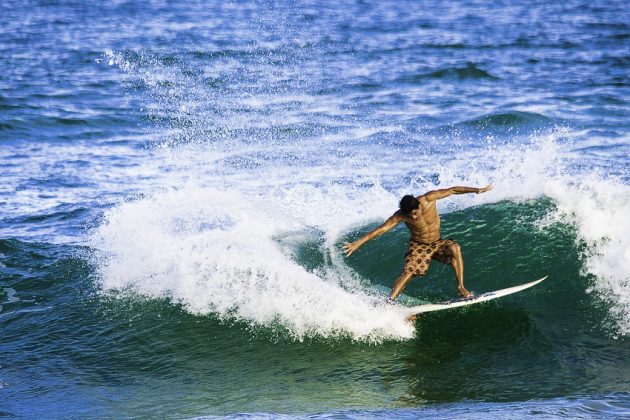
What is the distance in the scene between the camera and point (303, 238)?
45.7 feet

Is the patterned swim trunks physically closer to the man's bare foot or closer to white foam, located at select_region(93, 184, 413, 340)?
the man's bare foot

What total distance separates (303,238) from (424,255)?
12.4 feet

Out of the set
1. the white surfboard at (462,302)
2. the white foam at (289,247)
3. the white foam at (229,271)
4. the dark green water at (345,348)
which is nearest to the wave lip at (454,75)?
the white foam at (289,247)

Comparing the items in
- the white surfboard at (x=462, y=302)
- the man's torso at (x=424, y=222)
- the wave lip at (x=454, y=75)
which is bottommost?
the wave lip at (x=454, y=75)

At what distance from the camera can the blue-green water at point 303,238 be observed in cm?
961

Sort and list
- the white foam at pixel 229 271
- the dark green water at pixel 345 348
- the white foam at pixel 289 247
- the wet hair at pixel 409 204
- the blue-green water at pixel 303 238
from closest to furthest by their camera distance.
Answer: the dark green water at pixel 345 348 < the blue-green water at pixel 303 238 < the wet hair at pixel 409 204 < the white foam at pixel 229 271 < the white foam at pixel 289 247

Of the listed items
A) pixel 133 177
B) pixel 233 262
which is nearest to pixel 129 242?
pixel 233 262

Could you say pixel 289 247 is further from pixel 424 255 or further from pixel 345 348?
pixel 424 255

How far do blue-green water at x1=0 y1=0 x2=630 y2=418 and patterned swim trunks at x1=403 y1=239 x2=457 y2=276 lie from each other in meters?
0.56

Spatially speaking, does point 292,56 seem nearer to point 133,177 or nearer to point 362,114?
point 362,114

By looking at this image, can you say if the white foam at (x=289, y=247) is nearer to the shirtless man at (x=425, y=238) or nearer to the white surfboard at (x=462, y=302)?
the white surfboard at (x=462, y=302)

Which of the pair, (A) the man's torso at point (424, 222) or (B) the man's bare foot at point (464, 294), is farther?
(B) the man's bare foot at point (464, 294)

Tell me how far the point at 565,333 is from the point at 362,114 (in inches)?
551

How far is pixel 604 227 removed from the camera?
40.1 ft
